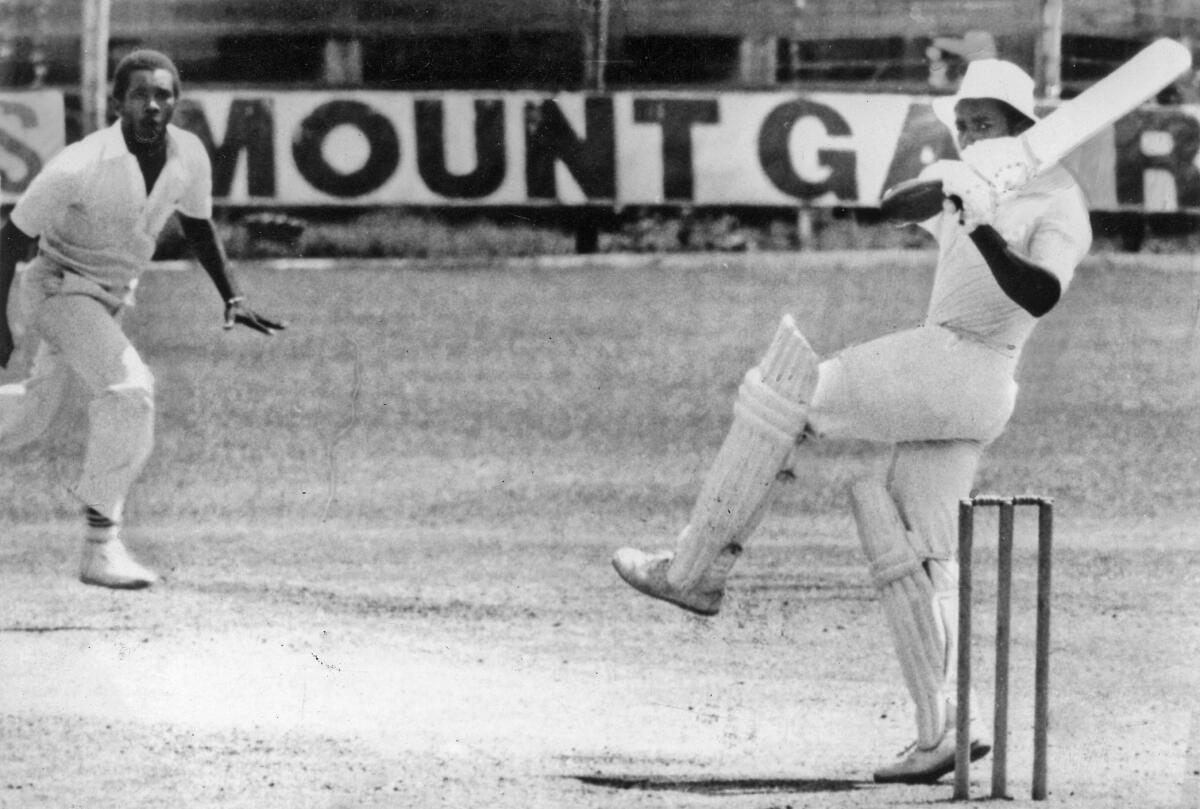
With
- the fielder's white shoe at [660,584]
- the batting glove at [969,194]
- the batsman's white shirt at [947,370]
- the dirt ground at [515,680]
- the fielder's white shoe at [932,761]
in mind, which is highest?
the batting glove at [969,194]

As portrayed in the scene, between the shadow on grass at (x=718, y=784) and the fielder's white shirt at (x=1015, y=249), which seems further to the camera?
the shadow on grass at (x=718, y=784)

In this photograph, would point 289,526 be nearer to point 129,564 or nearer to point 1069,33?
point 129,564

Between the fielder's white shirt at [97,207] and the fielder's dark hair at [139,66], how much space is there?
0.35 ft

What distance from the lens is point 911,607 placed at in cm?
536

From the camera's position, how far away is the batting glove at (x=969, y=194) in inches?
195

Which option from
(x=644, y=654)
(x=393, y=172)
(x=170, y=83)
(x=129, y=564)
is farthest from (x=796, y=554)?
(x=170, y=83)

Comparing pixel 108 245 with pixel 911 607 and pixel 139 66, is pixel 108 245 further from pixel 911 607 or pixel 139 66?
pixel 911 607

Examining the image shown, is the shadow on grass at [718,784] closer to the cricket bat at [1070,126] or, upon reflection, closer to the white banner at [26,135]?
the cricket bat at [1070,126]

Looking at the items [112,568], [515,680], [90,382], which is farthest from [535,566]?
[90,382]

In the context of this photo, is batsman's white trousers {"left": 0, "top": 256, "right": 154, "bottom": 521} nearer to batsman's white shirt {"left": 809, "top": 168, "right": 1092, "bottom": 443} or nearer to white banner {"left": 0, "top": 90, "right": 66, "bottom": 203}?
white banner {"left": 0, "top": 90, "right": 66, "bottom": 203}

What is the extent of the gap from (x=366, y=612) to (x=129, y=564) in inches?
→ 31.1

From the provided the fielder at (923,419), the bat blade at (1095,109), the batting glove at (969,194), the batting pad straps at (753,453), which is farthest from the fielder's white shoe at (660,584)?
the bat blade at (1095,109)

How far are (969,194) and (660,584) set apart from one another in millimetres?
1333

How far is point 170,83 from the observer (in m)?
6.26
